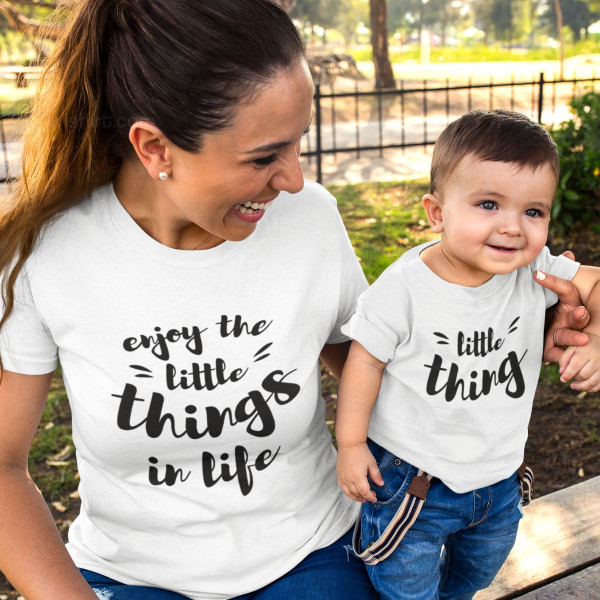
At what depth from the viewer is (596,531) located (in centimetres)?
201

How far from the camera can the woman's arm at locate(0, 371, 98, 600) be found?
149cm

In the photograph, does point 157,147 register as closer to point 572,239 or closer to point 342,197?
point 572,239

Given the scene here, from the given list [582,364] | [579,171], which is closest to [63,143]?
[582,364]

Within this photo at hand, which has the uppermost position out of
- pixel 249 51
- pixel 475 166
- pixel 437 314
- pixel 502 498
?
pixel 249 51

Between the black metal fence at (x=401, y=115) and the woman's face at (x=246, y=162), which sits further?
the black metal fence at (x=401, y=115)

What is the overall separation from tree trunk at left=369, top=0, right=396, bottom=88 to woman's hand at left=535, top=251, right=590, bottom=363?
17.3 metres

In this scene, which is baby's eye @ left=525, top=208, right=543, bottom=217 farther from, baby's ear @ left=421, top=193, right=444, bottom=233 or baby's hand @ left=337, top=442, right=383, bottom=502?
baby's hand @ left=337, top=442, right=383, bottom=502

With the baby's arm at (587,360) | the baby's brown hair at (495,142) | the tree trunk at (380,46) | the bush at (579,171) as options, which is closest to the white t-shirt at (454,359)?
the baby's arm at (587,360)

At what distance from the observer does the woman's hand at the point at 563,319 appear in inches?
63.4

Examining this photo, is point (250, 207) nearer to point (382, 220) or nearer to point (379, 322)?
point (379, 322)

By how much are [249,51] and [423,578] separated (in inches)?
44.5

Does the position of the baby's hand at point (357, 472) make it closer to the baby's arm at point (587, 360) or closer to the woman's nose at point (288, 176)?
the baby's arm at point (587, 360)

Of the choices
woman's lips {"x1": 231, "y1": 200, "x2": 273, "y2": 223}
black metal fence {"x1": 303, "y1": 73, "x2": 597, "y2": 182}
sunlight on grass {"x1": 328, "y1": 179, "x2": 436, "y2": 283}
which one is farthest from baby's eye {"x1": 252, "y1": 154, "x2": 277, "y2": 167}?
black metal fence {"x1": 303, "y1": 73, "x2": 597, "y2": 182}

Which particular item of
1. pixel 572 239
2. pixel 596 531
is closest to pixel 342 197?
pixel 572 239
